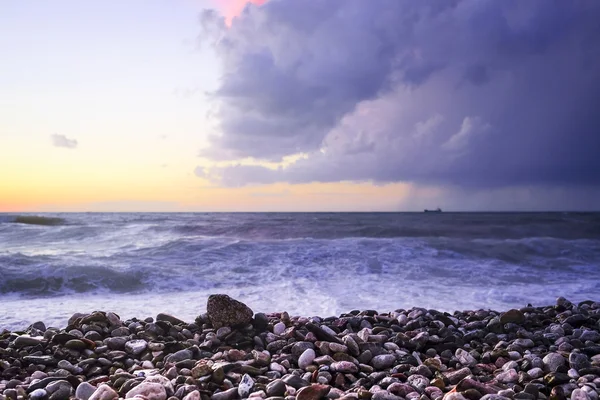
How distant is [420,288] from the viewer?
8.48 metres

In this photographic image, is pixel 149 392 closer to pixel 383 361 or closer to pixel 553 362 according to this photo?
pixel 383 361

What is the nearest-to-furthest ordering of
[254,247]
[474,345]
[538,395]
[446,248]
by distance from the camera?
[538,395] → [474,345] → [254,247] → [446,248]

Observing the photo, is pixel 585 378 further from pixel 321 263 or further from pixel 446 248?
pixel 446 248

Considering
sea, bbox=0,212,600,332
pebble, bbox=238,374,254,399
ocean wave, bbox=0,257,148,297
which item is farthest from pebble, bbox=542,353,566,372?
ocean wave, bbox=0,257,148,297

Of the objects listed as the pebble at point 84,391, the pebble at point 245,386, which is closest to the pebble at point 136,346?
the pebble at point 84,391

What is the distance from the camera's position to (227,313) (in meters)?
4.68

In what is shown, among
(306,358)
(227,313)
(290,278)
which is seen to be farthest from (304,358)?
(290,278)

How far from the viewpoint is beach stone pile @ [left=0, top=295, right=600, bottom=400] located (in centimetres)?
304

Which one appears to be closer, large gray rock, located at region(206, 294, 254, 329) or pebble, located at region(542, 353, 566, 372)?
pebble, located at region(542, 353, 566, 372)

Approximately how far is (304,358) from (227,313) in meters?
1.28

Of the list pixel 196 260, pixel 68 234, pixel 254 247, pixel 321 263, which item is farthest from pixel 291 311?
pixel 68 234

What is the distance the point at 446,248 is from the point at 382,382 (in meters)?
13.0

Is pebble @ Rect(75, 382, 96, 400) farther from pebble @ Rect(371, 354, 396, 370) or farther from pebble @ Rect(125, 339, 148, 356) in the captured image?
pebble @ Rect(371, 354, 396, 370)

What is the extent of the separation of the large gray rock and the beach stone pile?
0.01 metres
